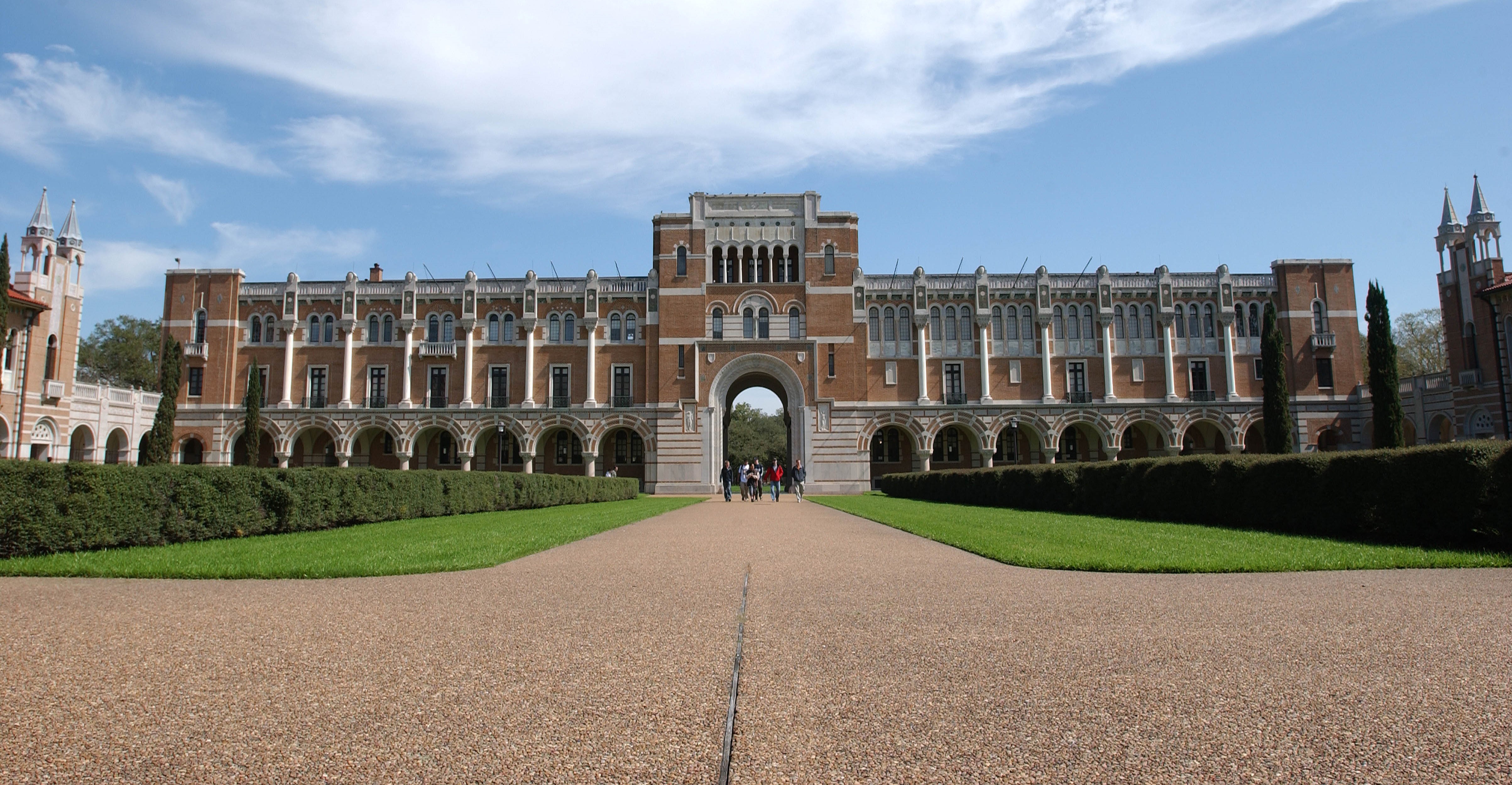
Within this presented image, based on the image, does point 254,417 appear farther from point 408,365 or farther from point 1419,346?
point 1419,346

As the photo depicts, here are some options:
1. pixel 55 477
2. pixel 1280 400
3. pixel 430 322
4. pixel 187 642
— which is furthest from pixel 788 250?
pixel 187 642

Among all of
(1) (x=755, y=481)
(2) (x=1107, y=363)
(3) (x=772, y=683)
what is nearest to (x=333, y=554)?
(3) (x=772, y=683)

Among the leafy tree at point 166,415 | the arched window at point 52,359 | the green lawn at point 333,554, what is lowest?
the green lawn at point 333,554

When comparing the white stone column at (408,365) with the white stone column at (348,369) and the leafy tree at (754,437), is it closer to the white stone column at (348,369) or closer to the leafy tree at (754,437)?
the white stone column at (348,369)

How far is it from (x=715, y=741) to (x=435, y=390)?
165 ft

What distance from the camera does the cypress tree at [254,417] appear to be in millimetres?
44312

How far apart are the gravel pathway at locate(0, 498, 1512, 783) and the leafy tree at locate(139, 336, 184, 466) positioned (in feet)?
119

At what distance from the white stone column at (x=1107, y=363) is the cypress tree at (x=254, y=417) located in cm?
4440

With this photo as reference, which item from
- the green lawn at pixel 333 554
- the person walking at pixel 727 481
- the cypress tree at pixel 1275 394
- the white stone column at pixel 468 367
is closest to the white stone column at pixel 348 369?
the white stone column at pixel 468 367

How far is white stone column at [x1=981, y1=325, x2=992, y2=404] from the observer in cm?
4894

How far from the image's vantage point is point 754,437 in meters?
91.7

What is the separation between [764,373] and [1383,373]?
2947 centimetres

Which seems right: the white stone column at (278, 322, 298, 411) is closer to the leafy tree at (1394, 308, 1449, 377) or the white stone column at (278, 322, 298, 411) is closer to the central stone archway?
the central stone archway

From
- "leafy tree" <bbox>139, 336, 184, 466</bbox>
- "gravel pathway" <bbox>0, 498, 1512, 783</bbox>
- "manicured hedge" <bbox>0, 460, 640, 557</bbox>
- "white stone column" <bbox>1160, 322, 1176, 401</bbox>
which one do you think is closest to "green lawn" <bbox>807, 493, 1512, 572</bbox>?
"gravel pathway" <bbox>0, 498, 1512, 783</bbox>
